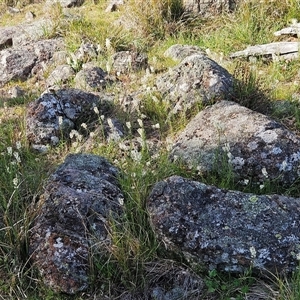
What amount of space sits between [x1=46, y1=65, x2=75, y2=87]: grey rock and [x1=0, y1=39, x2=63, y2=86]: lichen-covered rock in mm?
403

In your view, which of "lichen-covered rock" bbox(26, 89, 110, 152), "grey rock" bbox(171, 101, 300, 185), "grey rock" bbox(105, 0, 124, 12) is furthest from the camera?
"grey rock" bbox(105, 0, 124, 12)

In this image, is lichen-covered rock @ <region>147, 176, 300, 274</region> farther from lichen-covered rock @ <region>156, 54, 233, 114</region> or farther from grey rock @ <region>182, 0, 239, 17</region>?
grey rock @ <region>182, 0, 239, 17</region>

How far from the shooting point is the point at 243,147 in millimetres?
3861

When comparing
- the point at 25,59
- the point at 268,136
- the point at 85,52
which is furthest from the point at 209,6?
the point at 268,136

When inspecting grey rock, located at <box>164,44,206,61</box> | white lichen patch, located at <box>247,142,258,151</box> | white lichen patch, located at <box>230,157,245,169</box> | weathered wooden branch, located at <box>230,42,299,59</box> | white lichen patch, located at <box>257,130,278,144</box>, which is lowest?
grey rock, located at <box>164,44,206,61</box>

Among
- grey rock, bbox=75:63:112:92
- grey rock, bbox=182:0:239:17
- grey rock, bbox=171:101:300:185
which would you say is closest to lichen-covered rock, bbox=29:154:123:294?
grey rock, bbox=171:101:300:185

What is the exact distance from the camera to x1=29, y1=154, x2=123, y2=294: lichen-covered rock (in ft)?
9.82

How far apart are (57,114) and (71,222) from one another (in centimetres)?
202

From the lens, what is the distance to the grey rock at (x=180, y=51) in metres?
6.51

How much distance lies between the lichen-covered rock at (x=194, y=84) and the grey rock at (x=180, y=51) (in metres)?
1.26

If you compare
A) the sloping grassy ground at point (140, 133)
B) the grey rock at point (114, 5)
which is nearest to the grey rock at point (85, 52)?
the sloping grassy ground at point (140, 133)

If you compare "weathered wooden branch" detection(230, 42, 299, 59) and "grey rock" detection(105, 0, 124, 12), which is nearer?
"weathered wooden branch" detection(230, 42, 299, 59)

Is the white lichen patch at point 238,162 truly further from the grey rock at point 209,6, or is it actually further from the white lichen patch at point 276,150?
the grey rock at point 209,6

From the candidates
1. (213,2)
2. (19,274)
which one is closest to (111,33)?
(213,2)
